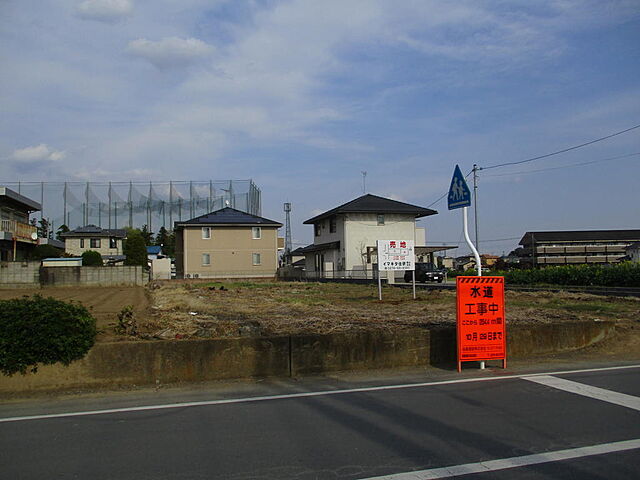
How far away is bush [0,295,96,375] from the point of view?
23.4ft

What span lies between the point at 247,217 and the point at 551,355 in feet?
145

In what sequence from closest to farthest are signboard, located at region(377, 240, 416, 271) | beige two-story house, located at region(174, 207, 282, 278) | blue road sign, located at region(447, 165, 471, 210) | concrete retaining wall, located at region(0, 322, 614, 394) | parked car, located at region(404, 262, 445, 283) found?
concrete retaining wall, located at region(0, 322, 614, 394) < blue road sign, located at region(447, 165, 471, 210) < signboard, located at region(377, 240, 416, 271) < parked car, located at region(404, 262, 445, 283) < beige two-story house, located at region(174, 207, 282, 278)

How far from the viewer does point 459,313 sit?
8.29 metres

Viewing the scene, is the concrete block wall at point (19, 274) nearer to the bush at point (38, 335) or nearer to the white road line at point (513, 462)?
the bush at point (38, 335)

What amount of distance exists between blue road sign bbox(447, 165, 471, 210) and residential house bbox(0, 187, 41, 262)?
3499 cm

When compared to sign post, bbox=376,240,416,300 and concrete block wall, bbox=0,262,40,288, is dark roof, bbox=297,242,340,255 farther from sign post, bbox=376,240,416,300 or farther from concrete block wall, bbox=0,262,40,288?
sign post, bbox=376,240,416,300

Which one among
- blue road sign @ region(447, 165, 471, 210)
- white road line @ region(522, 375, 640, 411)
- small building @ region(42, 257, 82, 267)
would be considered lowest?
white road line @ region(522, 375, 640, 411)

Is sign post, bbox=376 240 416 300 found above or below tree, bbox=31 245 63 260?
below

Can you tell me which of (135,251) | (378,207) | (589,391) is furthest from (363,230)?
(589,391)

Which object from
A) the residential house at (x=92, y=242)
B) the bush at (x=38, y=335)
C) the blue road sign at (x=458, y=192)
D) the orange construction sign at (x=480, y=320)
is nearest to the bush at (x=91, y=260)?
the residential house at (x=92, y=242)

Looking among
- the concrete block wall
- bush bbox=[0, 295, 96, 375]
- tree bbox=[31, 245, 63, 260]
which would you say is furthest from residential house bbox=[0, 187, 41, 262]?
bush bbox=[0, 295, 96, 375]

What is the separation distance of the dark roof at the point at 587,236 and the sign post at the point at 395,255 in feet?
154

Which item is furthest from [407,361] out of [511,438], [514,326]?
[511,438]

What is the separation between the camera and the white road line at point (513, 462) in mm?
4242
